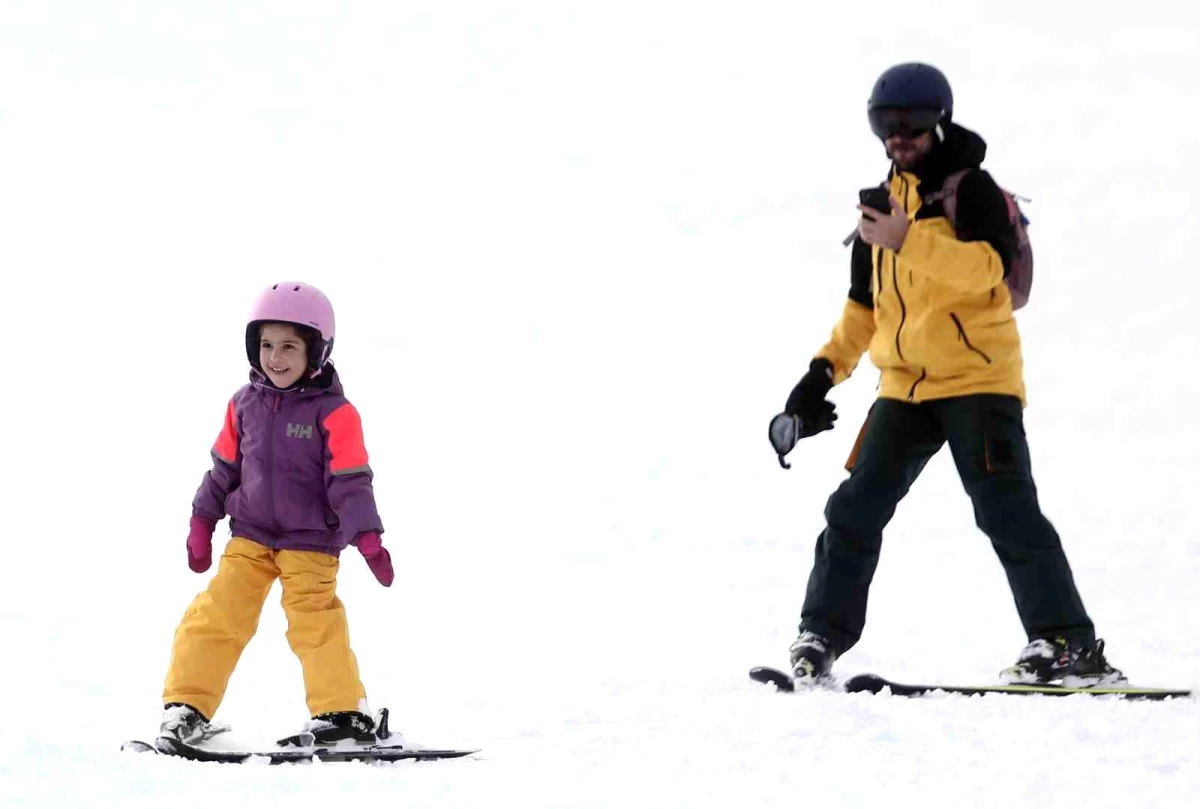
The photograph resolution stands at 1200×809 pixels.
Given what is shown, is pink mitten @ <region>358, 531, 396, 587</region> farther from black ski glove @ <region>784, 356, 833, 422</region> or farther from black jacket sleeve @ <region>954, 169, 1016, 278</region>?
black jacket sleeve @ <region>954, 169, 1016, 278</region>

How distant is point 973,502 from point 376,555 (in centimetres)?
194

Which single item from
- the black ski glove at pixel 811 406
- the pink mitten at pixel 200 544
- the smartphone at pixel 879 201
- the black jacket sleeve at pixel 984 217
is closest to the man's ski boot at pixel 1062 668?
the black ski glove at pixel 811 406

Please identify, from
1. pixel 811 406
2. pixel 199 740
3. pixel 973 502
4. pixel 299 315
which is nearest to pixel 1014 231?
pixel 973 502

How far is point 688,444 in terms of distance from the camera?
39.8ft

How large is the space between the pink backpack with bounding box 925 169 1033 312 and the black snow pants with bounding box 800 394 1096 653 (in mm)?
367

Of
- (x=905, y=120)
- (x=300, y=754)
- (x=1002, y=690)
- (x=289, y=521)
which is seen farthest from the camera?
(x=905, y=120)

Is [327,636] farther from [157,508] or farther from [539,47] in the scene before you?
[539,47]

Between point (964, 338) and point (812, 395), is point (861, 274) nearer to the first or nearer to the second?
point (812, 395)

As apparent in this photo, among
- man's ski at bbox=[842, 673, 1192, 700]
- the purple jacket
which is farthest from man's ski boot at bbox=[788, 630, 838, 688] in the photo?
the purple jacket

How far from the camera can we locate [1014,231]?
4.91 m

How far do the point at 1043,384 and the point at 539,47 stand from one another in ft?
64.1

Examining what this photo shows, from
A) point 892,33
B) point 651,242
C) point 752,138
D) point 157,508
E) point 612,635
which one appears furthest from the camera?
point 892,33

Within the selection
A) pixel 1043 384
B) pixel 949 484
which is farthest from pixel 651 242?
pixel 949 484

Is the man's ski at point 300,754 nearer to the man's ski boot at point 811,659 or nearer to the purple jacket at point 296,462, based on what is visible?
the purple jacket at point 296,462
